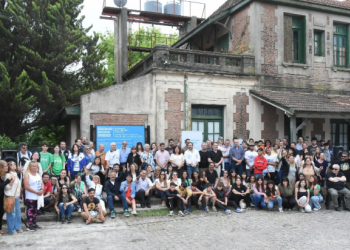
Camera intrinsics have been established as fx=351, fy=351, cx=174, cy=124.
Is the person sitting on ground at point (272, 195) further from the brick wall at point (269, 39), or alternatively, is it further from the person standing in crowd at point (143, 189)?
the brick wall at point (269, 39)

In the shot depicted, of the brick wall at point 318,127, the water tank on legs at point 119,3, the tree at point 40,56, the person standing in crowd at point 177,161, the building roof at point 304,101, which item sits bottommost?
the person standing in crowd at point 177,161

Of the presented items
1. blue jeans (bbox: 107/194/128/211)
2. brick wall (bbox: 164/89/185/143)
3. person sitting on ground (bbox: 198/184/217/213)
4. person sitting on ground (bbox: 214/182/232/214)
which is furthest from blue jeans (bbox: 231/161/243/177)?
blue jeans (bbox: 107/194/128/211)

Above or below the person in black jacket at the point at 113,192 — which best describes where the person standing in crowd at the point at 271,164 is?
above

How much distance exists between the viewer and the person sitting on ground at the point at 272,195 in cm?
1014

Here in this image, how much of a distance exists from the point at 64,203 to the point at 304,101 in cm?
998

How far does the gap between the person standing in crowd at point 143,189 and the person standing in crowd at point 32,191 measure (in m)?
2.78

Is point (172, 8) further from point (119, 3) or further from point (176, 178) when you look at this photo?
point (176, 178)

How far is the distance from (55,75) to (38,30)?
220 centimetres

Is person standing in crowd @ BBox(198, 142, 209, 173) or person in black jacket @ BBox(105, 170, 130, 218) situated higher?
person standing in crowd @ BBox(198, 142, 209, 173)

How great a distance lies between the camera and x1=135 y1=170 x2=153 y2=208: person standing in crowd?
9.99m

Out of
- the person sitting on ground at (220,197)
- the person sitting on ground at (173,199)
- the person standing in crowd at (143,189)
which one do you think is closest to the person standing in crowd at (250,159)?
the person sitting on ground at (220,197)

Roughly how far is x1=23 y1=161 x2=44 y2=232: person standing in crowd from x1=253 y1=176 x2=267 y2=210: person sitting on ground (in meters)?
5.90

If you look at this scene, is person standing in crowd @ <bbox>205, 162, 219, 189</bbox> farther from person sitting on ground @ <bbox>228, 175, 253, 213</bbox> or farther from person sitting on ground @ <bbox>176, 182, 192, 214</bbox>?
person sitting on ground @ <bbox>176, 182, 192, 214</bbox>

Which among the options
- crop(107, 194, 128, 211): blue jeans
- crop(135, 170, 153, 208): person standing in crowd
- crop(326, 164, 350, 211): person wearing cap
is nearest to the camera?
crop(107, 194, 128, 211): blue jeans
